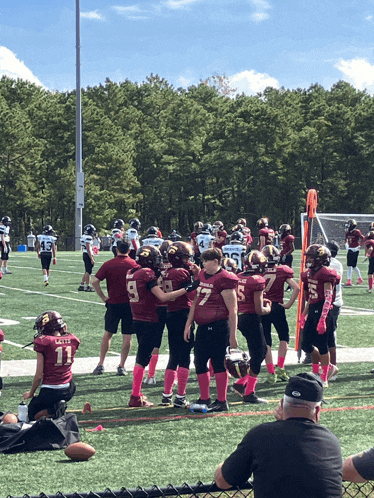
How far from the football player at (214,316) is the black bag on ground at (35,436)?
78.2 inches

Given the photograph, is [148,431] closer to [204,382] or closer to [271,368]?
[204,382]

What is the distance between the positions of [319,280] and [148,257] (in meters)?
2.30

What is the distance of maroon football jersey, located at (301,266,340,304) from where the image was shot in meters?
10.7

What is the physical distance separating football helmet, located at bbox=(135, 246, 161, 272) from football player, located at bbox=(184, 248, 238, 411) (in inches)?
31.8

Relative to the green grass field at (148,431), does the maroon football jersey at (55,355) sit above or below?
above

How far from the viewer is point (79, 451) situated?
746 cm

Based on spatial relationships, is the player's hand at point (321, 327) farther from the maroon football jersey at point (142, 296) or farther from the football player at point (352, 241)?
the football player at point (352, 241)

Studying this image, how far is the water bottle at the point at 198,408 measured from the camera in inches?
376

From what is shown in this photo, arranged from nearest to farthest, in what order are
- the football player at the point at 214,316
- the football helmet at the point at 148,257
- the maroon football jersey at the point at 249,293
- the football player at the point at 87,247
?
the football player at the point at 214,316 → the football helmet at the point at 148,257 → the maroon football jersey at the point at 249,293 → the football player at the point at 87,247

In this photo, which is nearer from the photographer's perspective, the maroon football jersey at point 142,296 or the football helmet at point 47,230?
the maroon football jersey at point 142,296

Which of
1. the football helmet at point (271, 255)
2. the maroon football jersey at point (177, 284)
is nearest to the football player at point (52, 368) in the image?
the maroon football jersey at point (177, 284)

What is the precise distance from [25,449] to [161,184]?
76.1m

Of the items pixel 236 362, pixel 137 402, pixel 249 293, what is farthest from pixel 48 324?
pixel 249 293

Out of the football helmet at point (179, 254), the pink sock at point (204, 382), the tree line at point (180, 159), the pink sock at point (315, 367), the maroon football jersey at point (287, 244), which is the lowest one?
the pink sock at point (315, 367)
